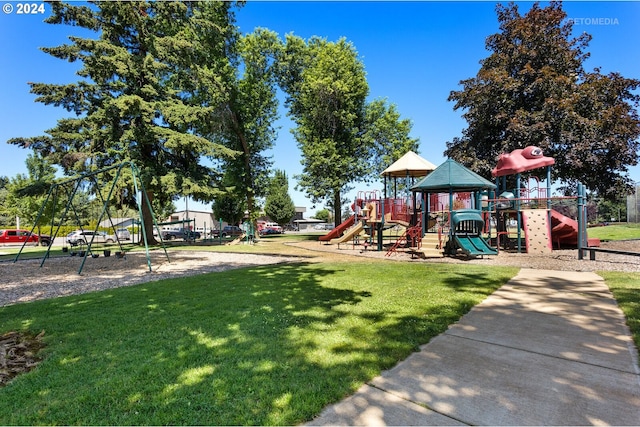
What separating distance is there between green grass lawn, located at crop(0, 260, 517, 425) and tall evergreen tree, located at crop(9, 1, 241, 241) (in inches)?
667

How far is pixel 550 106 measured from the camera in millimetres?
18312

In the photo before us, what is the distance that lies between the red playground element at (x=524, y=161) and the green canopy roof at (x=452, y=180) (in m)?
2.03

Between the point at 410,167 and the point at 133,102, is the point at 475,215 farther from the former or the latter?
the point at 133,102

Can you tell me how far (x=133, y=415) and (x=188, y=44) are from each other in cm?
2498

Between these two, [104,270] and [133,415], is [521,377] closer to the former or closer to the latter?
[133,415]

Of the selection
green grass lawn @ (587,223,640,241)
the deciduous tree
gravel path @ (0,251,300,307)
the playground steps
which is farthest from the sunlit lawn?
the deciduous tree

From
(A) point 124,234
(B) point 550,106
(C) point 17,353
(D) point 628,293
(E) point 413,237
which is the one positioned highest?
(B) point 550,106

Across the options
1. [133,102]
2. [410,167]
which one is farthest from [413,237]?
[133,102]

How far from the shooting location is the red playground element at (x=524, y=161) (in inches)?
587

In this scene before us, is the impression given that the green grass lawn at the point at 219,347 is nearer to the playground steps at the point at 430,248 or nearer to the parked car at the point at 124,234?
the playground steps at the point at 430,248

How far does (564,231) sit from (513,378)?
50.8ft

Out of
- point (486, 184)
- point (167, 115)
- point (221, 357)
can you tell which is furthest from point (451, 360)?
point (167, 115)

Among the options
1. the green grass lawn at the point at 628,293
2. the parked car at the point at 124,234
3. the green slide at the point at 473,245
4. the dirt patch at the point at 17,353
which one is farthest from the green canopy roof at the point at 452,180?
the parked car at the point at 124,234

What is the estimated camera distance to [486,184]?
46.8ft
